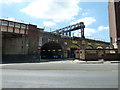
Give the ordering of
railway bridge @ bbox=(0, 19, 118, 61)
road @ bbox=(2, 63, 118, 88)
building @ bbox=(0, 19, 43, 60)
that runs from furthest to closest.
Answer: building @ bbox=(0, 19, 43, 60), railway bridge @ bbox=(0, 19, 118, 61), road @ bbox=(2, 63, 118, 88)

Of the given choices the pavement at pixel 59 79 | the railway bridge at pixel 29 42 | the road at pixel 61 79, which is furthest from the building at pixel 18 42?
the road at pixel 61 79

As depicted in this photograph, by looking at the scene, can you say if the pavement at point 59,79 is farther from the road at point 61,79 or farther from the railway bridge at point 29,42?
the railway bridge at point 29,42

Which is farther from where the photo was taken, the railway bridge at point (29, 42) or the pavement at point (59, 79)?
the railway bridge at point (29, 42)

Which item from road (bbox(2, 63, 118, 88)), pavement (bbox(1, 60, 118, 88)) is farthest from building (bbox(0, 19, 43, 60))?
road (bbox(2, 63, 118, 88))

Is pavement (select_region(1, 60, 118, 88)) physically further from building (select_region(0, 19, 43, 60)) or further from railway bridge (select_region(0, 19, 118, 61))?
building (select_region(0, 19, 43, 60))

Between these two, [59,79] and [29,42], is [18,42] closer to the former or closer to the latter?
[29,42]

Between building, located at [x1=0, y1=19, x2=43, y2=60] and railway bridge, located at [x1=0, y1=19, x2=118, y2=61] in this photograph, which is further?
building, located at [x1=0, y1=19, x2=43, y2=60]

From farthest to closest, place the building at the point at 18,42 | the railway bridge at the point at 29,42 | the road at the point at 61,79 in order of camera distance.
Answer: the building at the point at 18,42
the railway bridge at the point at 29,42
the road at the point at 61,79

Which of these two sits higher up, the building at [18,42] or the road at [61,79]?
the building at [18,42]

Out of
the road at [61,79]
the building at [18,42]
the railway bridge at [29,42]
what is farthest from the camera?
the building at [18,42]

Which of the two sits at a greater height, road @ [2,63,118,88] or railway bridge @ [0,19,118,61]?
railway bridge @ [0,19,118,61]

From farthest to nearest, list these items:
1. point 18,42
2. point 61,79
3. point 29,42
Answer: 1. point 29,42
2. point 18,42
3. point 61,79

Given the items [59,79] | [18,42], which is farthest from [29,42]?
[59,79]

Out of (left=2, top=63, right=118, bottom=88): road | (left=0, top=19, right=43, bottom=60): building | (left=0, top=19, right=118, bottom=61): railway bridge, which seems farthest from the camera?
(left=0, top=19, right=43, bottom=60): building
